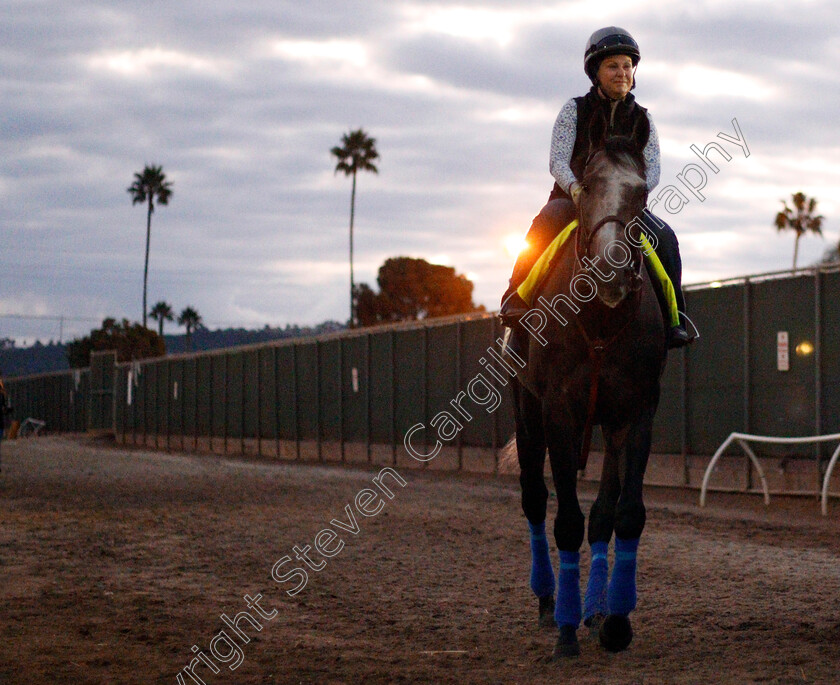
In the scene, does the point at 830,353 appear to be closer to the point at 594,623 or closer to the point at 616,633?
the point at 594,623

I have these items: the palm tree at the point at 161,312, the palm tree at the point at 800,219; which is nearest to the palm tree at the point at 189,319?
the palm tree at the point at 161,312

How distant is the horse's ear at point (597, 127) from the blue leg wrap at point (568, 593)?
2343 mm

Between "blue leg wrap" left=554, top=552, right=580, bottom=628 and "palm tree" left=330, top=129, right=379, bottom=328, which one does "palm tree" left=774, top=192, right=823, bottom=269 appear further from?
"blue leg wrap" left=554, top=552, right=580, bottom=628

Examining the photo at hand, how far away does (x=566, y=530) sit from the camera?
6305mm

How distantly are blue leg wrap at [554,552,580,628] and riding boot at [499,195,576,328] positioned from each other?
142 centimetres

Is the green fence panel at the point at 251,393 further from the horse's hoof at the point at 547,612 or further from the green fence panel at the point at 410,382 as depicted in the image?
the horse's hoof at the point at 547,612

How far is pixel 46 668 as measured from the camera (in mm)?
5656


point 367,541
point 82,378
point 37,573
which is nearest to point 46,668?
point 37,573

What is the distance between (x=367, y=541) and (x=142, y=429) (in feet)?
130

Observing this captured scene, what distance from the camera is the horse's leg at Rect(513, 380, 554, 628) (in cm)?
703

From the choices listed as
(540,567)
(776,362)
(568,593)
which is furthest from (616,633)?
(776,362)

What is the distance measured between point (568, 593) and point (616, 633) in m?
0.37

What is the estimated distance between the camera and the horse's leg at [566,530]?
5.91 m

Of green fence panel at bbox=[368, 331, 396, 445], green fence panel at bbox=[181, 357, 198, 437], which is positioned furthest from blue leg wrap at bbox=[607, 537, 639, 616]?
green fence panel at bbox=[181, 357, 198, 437]
